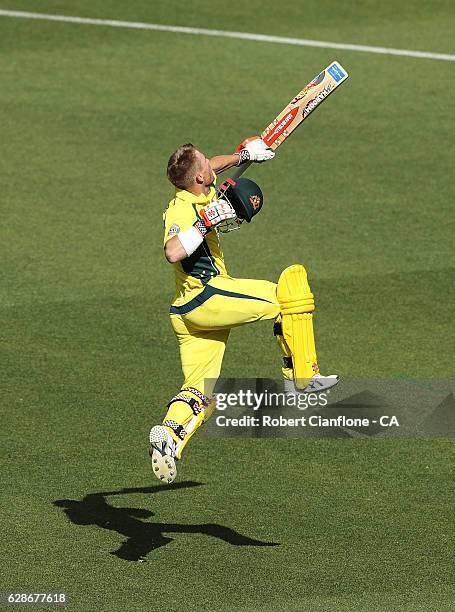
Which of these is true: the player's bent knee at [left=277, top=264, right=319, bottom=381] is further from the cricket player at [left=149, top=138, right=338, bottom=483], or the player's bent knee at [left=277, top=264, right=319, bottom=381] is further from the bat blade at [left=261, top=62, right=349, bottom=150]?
the bat blade at [left=261, top=62, right=349, bottom=150]

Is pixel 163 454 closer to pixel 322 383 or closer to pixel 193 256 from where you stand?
pixel 322 383

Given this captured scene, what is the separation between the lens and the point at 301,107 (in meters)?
12.8

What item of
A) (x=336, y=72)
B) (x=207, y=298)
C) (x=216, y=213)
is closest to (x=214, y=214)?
(x=216, y=213)

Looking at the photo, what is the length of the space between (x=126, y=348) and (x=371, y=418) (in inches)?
124

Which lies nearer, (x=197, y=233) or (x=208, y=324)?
(x=197, y=233)

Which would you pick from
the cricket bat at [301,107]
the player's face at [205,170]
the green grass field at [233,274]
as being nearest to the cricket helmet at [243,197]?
the player's face at [205,170]

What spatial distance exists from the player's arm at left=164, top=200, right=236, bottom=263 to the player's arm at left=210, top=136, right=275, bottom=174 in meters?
0.82

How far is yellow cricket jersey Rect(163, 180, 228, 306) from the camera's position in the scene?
11852 mm

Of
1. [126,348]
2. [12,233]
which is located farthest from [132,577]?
[12,233]

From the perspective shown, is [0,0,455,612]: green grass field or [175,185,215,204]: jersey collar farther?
[0,0,455,612]: green grass field

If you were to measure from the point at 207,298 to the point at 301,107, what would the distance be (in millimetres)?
2038

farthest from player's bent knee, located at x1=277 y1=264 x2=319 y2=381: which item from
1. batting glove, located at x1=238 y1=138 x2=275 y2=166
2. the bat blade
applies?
the bat blade

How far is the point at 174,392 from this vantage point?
1653 centimetres

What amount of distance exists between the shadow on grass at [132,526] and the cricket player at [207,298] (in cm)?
162
